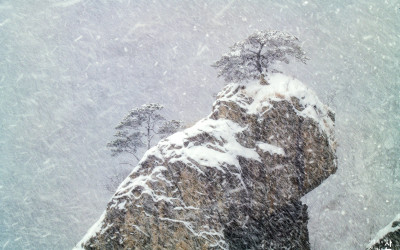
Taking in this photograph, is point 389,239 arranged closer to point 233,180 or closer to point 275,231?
point 275,231

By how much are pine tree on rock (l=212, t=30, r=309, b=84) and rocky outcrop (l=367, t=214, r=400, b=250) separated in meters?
8.51

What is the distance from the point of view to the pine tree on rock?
46.3 ft

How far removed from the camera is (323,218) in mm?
63906

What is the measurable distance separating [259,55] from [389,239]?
9845 mm

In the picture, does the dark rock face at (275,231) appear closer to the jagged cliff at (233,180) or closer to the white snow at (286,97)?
the jagged cliff at (233,180)

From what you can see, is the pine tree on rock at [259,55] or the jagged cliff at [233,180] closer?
the jagged cliff at [233,180]

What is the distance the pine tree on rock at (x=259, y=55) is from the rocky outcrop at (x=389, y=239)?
27.9 ft

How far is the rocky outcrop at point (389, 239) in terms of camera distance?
31.0ft

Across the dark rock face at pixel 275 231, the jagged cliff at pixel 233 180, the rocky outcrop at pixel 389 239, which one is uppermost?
the jagged cliff at pixel 233 180

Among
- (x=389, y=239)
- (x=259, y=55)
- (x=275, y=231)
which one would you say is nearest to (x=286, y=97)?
(x=259, y=55)

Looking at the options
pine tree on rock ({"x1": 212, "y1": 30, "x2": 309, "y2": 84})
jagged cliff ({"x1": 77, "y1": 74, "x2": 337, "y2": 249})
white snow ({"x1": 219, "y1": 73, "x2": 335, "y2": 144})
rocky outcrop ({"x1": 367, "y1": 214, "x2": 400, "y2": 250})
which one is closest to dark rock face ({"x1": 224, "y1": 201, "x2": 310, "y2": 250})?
jagged cliff ({"x1": 77, "y1": 74, "x2": 337, "y2": 249})

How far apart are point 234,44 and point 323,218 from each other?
62.8 meters

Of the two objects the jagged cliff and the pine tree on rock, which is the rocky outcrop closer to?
the jagged cliff

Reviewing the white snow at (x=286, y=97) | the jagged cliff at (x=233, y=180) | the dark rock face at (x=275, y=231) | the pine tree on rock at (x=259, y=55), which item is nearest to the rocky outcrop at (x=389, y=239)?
the dark rock face at (x=275, y=231)
